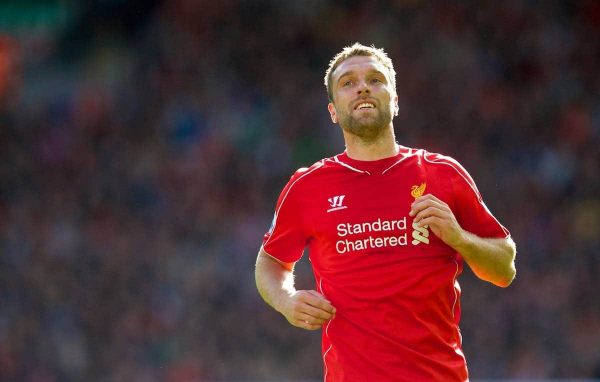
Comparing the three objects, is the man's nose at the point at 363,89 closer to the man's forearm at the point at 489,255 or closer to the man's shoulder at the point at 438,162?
the man's shoulder at the point at 438,162

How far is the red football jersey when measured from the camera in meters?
3.71

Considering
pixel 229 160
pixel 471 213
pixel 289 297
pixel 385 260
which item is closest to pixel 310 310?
pixel 289 297

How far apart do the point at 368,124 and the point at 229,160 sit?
871cm

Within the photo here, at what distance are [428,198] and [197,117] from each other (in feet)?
31.3

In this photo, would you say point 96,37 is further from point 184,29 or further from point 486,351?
point 486,351

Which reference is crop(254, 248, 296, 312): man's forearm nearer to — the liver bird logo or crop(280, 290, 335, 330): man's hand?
crop(280, 290, 335, 330): man's hand

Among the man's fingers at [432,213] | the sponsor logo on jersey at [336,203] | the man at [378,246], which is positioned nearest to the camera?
the man's fingers at [432,213]

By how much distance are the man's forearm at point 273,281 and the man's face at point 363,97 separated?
0.63 meters

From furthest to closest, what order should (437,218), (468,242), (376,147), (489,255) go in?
(376,147) < (489,255) < (468,242) < (437,218)

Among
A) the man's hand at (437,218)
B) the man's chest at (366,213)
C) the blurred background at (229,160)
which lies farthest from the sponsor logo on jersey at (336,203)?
the blurred background at (229,160)

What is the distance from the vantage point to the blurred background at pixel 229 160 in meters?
11.1

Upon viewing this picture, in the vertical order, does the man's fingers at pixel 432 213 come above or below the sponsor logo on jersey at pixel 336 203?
below

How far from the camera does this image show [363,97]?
13.1ft

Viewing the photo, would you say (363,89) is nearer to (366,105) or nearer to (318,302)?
(366,105)
